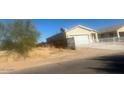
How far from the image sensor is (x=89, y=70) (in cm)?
575

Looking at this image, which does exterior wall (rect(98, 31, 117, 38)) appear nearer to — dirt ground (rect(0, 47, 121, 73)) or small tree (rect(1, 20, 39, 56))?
dirt ground (rect(0, 47, 121, 73))

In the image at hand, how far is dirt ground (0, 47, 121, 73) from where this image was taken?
583 centimetres

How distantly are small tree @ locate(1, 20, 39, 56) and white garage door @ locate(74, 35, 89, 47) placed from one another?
2.14 feet

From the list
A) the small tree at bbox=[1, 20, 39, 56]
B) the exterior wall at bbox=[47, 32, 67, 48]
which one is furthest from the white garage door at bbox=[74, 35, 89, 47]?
the small tree at bbox=[1, 20, 39, 56]

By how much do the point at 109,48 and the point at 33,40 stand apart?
4.08 feet

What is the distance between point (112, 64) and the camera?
5.83 m

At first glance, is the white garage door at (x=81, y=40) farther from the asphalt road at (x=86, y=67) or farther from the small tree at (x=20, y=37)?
the small tree at (x=20, y=37)

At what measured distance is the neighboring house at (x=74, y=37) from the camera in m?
5.80

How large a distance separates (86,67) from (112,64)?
0.42 meters

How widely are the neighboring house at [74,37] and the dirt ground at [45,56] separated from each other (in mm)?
113
